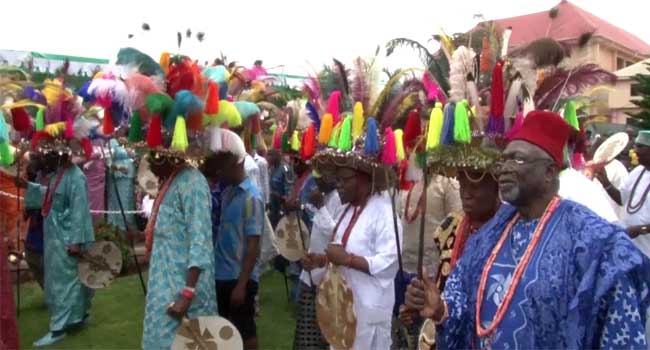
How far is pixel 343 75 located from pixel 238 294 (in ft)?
5.65

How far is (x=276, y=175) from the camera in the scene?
9906mm

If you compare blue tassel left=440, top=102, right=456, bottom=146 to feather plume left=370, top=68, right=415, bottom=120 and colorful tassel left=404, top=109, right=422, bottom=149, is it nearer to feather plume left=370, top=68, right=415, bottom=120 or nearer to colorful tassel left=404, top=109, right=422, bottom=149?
colorful tassel left=404, top=109, right=422, bottom=149

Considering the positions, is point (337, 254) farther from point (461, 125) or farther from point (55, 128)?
point (55, 128)

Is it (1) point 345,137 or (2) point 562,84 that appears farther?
(1) point 345,137

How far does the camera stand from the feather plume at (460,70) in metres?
3.67

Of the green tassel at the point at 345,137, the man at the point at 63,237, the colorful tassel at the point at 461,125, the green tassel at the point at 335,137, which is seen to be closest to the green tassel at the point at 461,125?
the colorful tassel at the point at 461,125

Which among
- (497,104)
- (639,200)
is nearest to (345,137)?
(497,104)

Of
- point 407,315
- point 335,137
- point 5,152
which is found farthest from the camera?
point 5,152

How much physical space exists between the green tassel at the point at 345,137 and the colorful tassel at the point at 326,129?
14 centimetres

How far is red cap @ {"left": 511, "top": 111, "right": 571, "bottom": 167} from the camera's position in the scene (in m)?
2.93

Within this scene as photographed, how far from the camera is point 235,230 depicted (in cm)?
509

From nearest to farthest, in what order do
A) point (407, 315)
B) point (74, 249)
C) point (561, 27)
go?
point (407, 315), point (561, 27), point (74, 249)

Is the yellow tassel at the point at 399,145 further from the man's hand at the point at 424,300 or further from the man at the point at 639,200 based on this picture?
the man at the point at 639,200

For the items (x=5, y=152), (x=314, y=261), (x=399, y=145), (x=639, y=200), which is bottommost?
(x=314, y=261)
